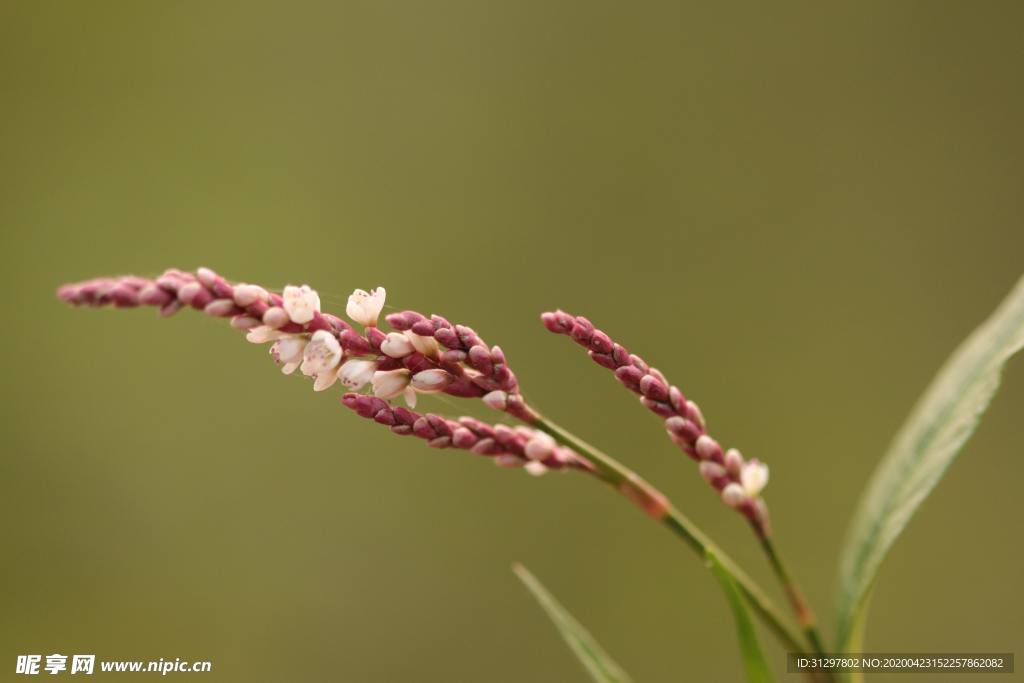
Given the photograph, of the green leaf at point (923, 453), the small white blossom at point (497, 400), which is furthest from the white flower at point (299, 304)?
the green leaf at point (923, 453)

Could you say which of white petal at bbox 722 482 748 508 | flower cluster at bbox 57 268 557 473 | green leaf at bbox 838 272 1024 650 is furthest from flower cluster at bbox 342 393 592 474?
green leaf at bbox 838 272 1024 650

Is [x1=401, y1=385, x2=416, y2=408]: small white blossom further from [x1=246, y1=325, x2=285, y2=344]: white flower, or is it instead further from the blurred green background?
the blurred green background

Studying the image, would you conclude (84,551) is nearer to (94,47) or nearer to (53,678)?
(53,678)

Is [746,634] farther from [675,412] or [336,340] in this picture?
[336,340]

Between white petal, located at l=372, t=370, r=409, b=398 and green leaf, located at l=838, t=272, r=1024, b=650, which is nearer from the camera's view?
white petal, located at l=372, t=370, r=409, b=398

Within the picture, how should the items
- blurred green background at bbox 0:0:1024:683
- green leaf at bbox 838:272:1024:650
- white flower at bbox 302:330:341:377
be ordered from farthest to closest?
1. blurred green background at bbox 0:0:1024:683
2. green leaf at bbox 838:272:1024:650
3. white flower at bbox 302:330:341:377

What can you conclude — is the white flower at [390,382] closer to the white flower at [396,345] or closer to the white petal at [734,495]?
the white flower at [396,345]
